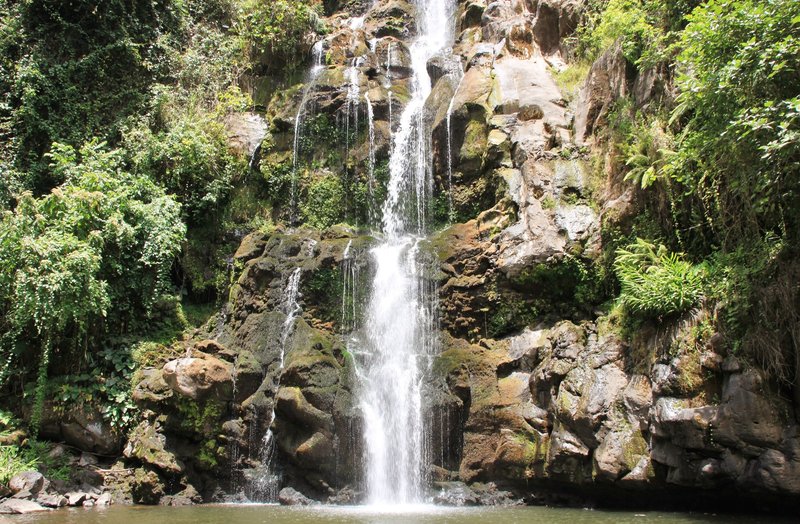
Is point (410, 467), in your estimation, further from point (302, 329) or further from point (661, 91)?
point (661, 91)

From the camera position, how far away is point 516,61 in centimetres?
1795

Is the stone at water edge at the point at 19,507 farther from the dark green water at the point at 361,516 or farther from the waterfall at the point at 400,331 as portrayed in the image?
the waterfall at the point at 400,331

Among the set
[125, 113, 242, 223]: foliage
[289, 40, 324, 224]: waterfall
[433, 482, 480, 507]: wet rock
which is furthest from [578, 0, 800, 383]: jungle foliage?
[125, 113, 242, 223]: foliage

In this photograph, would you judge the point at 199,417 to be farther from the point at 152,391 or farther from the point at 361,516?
the point at 361,516

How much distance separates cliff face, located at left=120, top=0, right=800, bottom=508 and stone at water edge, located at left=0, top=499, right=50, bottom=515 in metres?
2.03

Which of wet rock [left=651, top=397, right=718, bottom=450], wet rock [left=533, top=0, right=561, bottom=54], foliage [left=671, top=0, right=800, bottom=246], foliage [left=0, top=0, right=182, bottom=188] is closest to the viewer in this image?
foliage [left=671, top=0, right=800, bottom=246]

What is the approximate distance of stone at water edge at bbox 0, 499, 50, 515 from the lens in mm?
10594

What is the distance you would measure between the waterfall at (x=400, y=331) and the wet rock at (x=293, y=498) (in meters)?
1.26

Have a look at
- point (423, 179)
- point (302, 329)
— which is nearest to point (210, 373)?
point (302, 329)

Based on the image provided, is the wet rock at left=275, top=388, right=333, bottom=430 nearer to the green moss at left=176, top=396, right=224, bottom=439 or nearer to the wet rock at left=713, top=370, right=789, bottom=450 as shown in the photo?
the green moss at left=176, top=396, right=224, bottom=439

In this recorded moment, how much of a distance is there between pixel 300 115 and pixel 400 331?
896 centimetres

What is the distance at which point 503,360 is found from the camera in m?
12.4

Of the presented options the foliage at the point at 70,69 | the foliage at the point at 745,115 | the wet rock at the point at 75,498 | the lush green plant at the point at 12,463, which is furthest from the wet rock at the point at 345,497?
the foliage at the point at 70,69

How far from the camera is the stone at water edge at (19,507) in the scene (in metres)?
10.6
